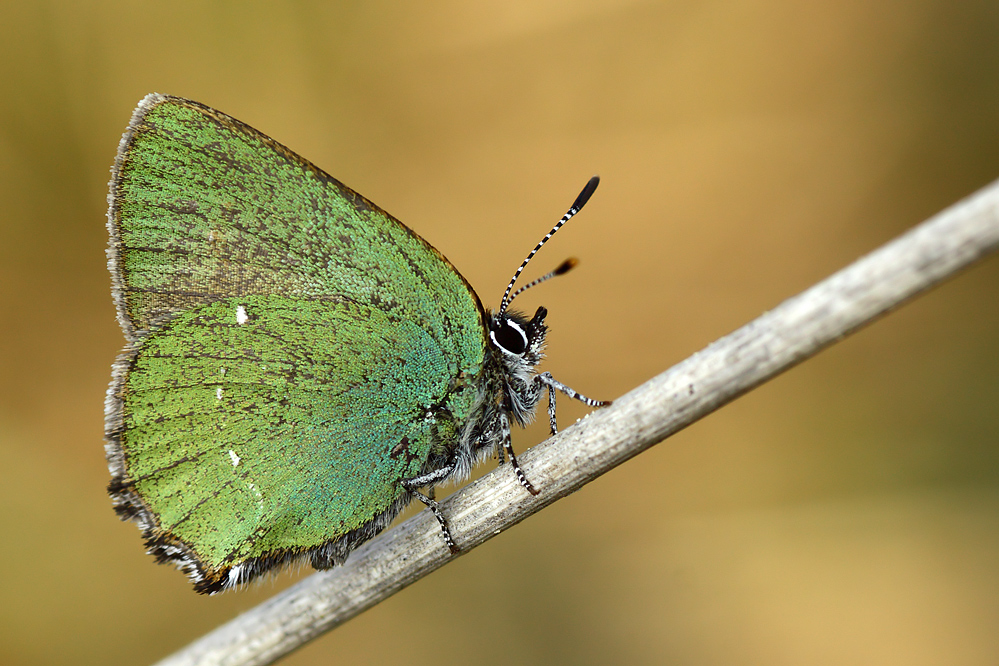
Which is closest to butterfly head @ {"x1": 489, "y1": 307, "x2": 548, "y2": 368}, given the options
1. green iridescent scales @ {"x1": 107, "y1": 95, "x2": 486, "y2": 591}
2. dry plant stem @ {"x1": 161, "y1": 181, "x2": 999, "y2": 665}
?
green iridescent scales @ {"x1": 107, "y1": 95, "x2": 486, "y2": 591}

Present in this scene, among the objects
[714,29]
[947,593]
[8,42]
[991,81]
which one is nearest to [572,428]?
[947,593]

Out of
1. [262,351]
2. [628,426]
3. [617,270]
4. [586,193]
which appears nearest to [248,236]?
[262,351]

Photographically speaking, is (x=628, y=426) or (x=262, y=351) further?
(x=262, y=351)

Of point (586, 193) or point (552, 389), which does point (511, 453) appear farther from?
point (586, 193)

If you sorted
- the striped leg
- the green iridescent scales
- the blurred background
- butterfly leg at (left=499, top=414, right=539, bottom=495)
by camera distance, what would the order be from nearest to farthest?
butterfly leg at (left=499, top=414, right=539, bottom=495) → the green iridescent scales → the striped leg → the blurred background

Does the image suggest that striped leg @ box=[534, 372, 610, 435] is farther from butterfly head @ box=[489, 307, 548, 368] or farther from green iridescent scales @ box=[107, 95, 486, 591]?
green iridescent scales @ box=[107, 95, 486, 591]

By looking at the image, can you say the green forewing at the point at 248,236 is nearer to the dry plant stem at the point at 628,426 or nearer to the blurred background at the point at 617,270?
the dry plant stem at the point at 628,426
